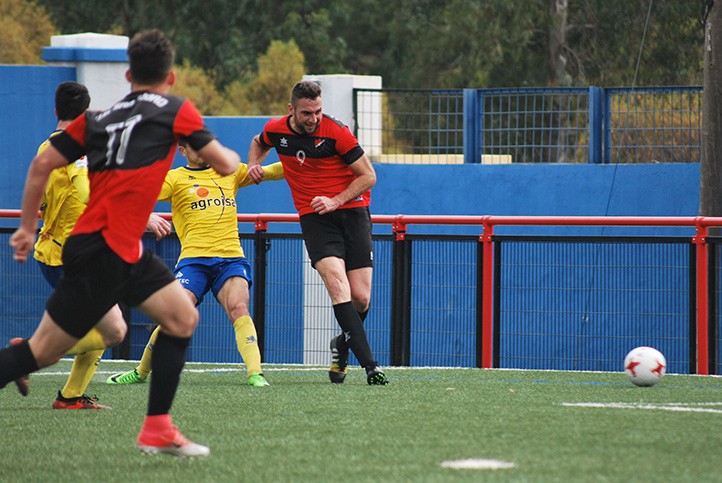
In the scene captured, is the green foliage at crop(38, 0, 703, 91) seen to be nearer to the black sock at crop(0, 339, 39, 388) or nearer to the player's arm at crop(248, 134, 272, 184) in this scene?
the player's arm at crop(248, 134, 272, 184)

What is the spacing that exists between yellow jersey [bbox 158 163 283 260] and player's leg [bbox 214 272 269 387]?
20cm

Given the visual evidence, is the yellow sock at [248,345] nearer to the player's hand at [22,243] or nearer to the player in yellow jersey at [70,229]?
the player in yellow jersey at [70,229]

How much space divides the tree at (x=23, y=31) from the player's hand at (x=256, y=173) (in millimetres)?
30799

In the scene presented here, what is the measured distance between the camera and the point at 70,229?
8.76 m

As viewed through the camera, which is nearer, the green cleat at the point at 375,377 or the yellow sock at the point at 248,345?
the green cleat at the point at 375,377

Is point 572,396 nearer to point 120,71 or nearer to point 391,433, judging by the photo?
point 391,433

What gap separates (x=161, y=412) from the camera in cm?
638

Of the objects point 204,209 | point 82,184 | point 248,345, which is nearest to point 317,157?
point 204,209

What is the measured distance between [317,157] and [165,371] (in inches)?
150

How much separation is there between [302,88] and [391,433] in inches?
131

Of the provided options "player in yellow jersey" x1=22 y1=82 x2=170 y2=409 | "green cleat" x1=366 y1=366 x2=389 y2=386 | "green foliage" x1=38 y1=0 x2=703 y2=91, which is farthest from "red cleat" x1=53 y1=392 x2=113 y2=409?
"green foliage" x1=38 y1=0 x2=703 y2=91

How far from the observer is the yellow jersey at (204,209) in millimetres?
10234

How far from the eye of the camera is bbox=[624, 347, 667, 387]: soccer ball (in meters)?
9.50

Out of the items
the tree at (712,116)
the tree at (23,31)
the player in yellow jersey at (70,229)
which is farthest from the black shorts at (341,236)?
the tree at (23,31)
